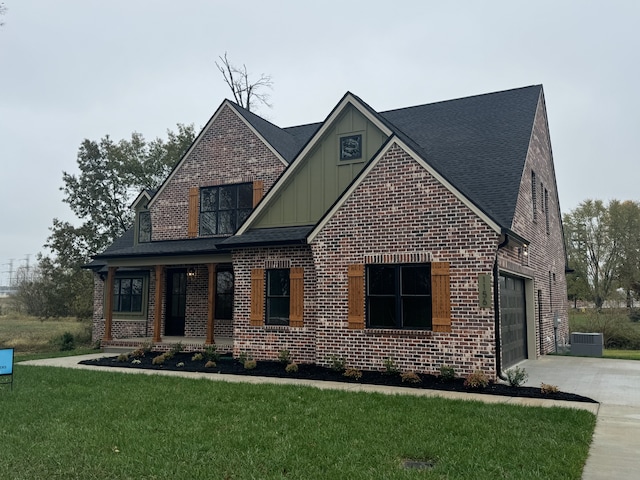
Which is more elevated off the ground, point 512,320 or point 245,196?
point 245,196

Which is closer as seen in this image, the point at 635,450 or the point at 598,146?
the point at 635,450

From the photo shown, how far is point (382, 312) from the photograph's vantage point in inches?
441

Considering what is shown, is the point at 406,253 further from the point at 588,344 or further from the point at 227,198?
the point at 588,344

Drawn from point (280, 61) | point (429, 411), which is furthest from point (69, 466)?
point (280, 61)

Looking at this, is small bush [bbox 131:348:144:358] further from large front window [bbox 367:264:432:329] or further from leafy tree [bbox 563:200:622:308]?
leafy tree [bbox 563:200:622:308]

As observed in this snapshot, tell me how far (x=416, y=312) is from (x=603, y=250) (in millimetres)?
42304

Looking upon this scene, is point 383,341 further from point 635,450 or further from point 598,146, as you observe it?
point 598,146

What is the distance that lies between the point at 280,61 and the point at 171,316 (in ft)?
84.1

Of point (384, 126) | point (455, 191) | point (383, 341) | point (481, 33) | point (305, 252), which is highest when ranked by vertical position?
point (481, 33)

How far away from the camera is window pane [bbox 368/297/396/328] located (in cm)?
1110

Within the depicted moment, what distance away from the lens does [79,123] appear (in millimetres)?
104812

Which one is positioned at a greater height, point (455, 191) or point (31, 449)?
point (455, 191)

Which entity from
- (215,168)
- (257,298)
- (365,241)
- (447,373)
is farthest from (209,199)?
(447,373)

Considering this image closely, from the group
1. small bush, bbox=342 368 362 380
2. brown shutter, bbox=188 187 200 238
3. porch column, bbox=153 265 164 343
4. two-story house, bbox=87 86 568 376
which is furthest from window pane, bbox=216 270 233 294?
small bush, bbox=342 368 362 380
